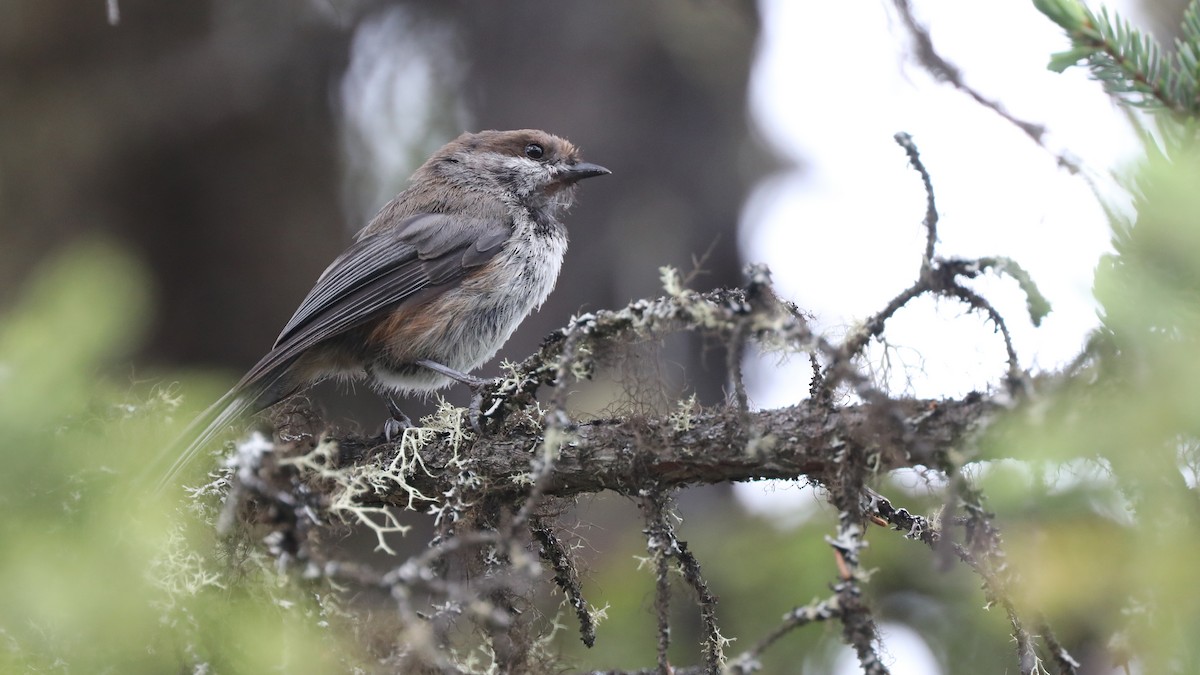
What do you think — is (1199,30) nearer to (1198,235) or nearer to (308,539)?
(1198,235)

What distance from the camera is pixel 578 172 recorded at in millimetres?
5023

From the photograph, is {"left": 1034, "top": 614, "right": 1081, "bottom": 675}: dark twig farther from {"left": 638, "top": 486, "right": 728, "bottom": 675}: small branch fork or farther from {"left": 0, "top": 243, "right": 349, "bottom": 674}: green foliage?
{"left": 0, "top": 243, "right": 349, "bottom": 674}: green foliage

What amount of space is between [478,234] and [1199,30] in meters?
3.24

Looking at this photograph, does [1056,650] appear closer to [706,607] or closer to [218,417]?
[706,607]

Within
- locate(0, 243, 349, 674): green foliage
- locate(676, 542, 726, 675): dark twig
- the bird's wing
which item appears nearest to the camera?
locate(0, 243, 349, 674): green foliage

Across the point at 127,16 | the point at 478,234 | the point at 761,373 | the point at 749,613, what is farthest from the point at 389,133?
the point at 749,613

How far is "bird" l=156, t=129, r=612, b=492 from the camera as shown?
4.19 metres

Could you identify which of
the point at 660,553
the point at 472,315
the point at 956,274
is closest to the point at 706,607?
the point at 660,553

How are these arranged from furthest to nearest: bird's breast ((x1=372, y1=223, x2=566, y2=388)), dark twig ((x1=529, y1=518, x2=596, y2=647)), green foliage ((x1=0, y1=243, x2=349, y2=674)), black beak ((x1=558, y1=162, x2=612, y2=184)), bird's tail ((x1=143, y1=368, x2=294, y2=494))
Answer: black beak ((x1=558, y1=162, x2=612, y2=184))
bird's breast ((x1=372, y1=223, x2=566, y2=388))
dark twig ((x1=529, y1=518, x2=596, y2=647))
bird's tail ((x1=143, y1=368, x2=294, y2=494))
green foliage ((x1=0, y1=243, x2=349, y2=674))

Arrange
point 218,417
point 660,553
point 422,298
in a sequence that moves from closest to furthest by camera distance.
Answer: point 660,553 → point 218,417 → point 422,298

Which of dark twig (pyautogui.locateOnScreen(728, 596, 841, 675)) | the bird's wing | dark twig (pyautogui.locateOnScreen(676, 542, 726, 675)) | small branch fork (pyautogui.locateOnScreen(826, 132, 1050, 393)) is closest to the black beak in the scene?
the bird's wing

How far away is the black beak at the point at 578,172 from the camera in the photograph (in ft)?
16.5

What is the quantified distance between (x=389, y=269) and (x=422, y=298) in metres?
0.20

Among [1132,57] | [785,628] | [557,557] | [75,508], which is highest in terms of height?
[1132,57]
